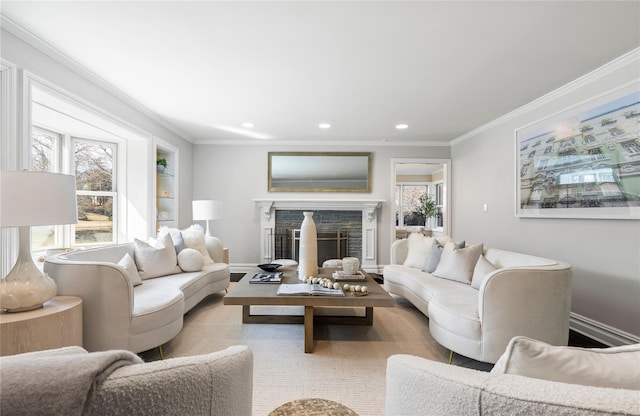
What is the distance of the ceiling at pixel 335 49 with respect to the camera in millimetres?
1769

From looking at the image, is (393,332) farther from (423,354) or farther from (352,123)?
(352,123)

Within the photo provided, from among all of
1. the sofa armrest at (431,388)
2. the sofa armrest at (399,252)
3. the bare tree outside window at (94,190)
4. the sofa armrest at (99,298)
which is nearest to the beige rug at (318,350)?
the sofa armrest at (99,298)

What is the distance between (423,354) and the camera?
2.16 metres

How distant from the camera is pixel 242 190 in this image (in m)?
5.08

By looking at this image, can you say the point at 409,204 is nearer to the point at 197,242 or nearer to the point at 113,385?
the point at 197,242

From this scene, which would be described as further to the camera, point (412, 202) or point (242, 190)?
point (412, 202)

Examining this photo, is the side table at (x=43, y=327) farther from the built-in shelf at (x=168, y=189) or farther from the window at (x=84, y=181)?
the built-in shelf at (x=168, y=189)

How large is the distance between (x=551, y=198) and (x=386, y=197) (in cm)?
248

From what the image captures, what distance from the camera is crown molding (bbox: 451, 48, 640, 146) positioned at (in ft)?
7.41

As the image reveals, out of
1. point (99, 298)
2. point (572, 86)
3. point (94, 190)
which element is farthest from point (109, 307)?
point (572, 86)

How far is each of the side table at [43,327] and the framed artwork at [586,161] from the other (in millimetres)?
3973

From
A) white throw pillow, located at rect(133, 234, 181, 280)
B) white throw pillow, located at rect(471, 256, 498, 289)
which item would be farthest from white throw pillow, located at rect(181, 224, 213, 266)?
white throw pillow, located at rect(471, 256, 498, 289)

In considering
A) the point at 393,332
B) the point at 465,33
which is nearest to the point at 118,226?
the point at 393,332

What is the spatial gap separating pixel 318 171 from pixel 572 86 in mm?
3451
